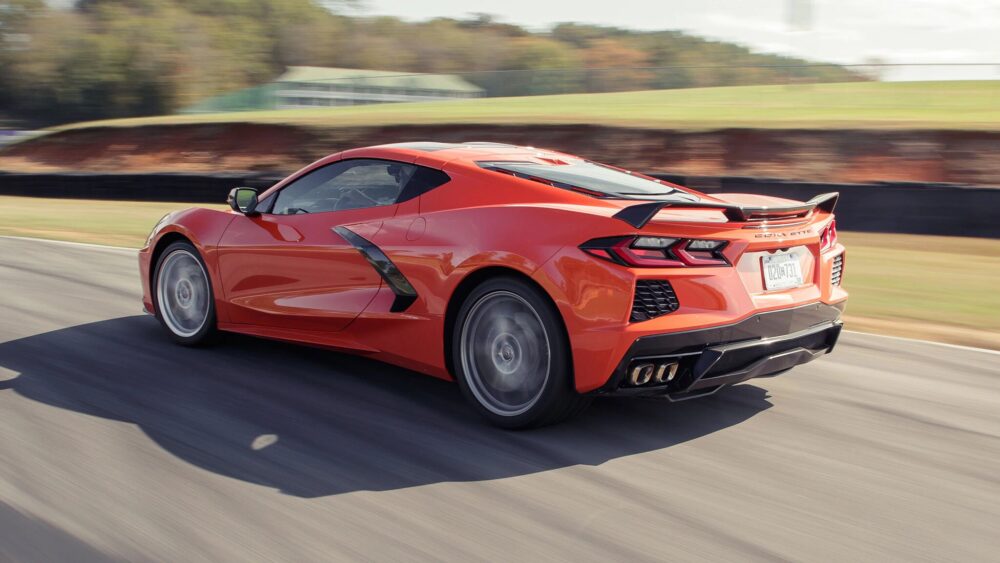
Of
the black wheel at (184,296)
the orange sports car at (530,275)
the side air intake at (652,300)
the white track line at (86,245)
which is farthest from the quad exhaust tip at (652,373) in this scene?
the white track line at (86,245)

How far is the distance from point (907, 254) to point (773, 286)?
7.42 metres

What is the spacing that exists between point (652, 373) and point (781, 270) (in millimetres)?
849

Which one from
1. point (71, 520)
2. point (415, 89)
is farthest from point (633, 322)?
point (415, 89)

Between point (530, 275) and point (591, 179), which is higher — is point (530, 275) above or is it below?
below

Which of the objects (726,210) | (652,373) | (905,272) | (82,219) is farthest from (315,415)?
(82,219)

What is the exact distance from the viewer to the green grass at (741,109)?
66.5 ft

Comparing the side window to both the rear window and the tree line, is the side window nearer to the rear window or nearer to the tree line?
the rear window

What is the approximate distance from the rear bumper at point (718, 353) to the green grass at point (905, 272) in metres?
3.04

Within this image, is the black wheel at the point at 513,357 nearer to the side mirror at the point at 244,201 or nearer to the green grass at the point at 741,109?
the side mirror at the point at 244,201

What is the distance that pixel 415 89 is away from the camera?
4281 cm

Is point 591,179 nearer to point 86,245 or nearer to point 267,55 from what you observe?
point 86,245

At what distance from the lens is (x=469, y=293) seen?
4.55 m

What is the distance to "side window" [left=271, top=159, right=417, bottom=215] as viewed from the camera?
5.02 m

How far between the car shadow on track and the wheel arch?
34 centimetres
